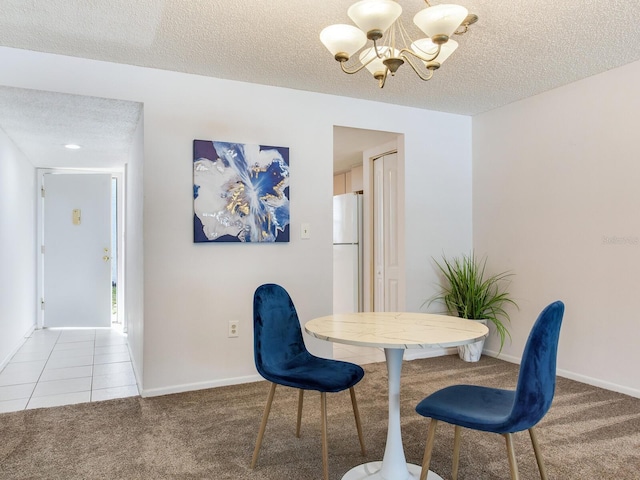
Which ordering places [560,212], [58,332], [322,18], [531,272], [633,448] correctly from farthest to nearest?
[58,332]
[531,272]
[560,212]
[322,18]
[633,448]

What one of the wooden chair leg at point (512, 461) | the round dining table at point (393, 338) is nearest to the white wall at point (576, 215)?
the round dining table at point (393, 338)

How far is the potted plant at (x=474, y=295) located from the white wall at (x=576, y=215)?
124 mm

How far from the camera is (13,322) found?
14.3 feet

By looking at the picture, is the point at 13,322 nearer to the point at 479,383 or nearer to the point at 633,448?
the point at 479,383

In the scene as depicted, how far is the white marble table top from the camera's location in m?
1.66

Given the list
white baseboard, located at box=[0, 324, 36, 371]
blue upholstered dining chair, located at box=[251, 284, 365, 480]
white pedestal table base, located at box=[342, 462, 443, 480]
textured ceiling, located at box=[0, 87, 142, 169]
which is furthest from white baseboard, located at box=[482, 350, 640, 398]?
white baseboard, located at box=[0, 324, 36, 371]

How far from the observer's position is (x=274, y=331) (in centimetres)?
227

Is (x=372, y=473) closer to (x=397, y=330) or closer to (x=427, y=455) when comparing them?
(x=427, y=455)

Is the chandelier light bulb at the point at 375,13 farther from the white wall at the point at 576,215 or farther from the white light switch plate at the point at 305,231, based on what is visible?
the white wall at the point at 576,215

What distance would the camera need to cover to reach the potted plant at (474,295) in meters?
3.99

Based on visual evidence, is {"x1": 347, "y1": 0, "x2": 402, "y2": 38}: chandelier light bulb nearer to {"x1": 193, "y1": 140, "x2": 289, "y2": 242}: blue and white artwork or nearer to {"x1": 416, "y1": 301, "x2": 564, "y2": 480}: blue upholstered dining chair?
{"x1": 416, "y1": 301, "x2": 564, "y2": 480}: blue upholstered dining chair

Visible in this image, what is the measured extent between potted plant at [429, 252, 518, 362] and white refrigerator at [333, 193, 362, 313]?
1.35 m

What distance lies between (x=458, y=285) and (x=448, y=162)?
3.94 feet

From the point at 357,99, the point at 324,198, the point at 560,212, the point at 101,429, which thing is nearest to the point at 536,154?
the point at 560,212
